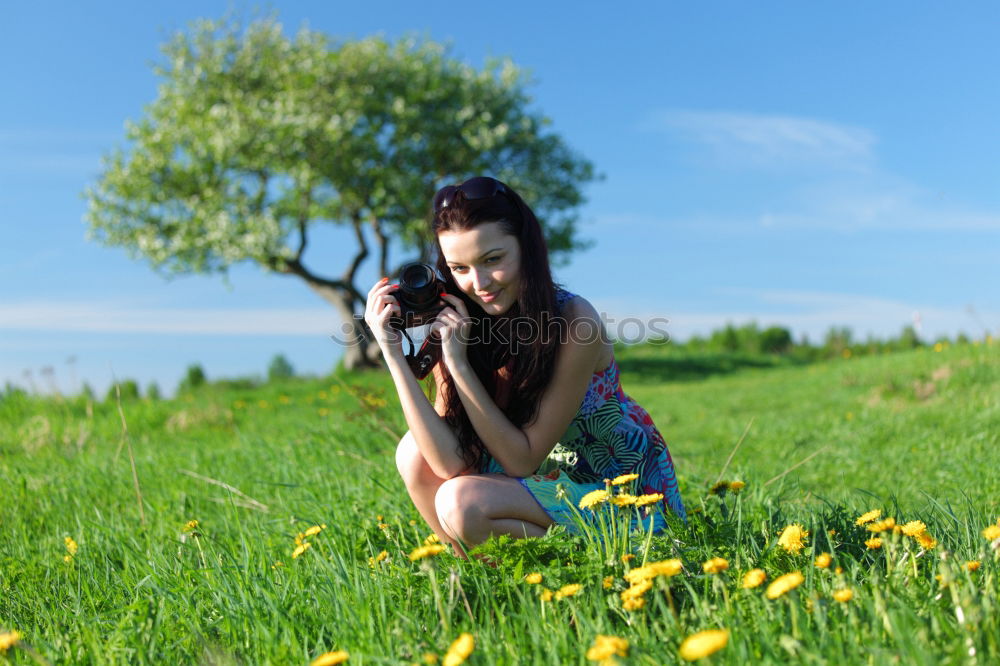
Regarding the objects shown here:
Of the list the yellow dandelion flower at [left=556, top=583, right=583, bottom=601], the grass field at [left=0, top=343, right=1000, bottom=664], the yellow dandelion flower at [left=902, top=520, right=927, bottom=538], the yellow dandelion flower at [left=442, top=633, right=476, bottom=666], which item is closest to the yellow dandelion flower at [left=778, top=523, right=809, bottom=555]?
the grass field at [left=0, top=343, right=1000, bottom=664]

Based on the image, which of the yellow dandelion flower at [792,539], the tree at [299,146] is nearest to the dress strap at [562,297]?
the yellow dandelion flower at [792,539]

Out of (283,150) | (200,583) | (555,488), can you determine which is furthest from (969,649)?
(283,150)

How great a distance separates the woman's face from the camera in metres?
2.44

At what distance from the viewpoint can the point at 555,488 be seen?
100 inches

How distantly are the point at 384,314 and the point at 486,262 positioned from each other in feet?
1.16

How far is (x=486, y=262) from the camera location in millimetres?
2475

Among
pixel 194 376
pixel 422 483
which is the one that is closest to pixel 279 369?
pixel 194 376

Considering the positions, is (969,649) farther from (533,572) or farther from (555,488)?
(555,488)

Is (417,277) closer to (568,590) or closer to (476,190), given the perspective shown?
(476,190)

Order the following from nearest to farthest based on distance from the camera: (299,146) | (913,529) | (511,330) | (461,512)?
(913,529) < (461,512) < (511,330) < (299,146)

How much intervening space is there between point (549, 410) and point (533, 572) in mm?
579

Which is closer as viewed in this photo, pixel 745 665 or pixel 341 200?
pixel 745 665

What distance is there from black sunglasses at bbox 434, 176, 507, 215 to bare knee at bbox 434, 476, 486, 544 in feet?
2.73

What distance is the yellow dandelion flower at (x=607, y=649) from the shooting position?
1.35 metres
